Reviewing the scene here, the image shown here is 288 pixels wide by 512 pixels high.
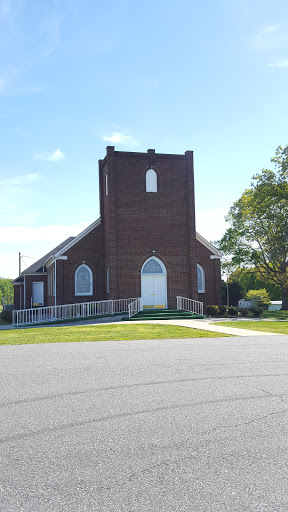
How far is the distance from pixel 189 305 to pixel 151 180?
26.9ft

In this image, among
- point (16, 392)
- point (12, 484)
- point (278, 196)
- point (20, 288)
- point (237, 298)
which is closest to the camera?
point (12, 484)

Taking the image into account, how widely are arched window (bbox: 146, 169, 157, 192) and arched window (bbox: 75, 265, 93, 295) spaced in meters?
6.62

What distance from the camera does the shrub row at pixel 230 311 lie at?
94.9 ft

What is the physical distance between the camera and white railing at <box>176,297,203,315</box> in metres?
28.3

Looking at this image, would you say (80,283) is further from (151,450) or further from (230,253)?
(151,450)

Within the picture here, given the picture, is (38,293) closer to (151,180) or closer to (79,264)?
(79,264)

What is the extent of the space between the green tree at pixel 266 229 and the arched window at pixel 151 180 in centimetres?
1380

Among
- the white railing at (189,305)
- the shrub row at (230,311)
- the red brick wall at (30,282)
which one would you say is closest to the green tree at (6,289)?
the red brick wall at (30,282)

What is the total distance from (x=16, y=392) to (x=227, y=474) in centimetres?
434

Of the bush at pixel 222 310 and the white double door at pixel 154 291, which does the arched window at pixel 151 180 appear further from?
the bush at pixel 222 310

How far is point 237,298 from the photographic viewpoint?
4784 cm

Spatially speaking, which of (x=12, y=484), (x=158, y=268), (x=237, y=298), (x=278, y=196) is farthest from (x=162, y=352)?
(x=237, y=298)

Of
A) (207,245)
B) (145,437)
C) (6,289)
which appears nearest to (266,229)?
(207,245)

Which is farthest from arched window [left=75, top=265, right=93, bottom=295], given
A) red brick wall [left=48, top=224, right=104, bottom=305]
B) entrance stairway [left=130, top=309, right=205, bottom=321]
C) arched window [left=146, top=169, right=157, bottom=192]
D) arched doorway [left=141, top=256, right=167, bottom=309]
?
arched window [left=146, top=169, right=157, bottom=192]
